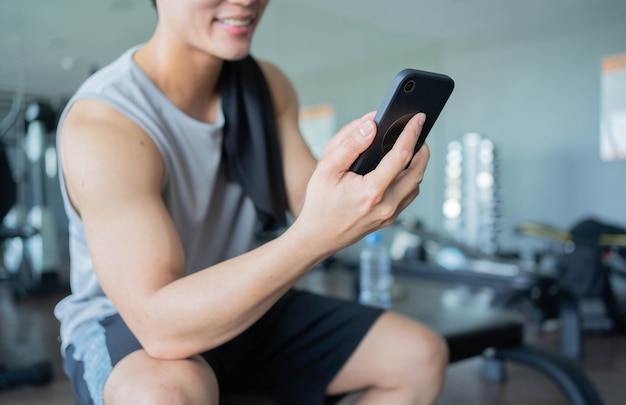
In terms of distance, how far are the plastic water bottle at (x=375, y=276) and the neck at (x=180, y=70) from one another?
164 centimetres

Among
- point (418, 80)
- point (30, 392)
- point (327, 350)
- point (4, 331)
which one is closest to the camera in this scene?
point (418, 80)

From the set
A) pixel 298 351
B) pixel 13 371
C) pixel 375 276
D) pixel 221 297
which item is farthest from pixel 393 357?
pixel 375 276

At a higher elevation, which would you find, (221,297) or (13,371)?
(221,297)

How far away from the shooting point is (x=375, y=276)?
3055 millimetres

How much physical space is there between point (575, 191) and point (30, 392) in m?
4.37

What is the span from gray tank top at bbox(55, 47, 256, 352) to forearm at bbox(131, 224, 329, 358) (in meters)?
0.22

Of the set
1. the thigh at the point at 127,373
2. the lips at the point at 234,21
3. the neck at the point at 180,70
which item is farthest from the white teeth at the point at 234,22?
the thigh at the point at 127,373

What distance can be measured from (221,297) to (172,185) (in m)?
0.28

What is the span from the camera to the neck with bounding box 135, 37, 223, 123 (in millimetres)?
909

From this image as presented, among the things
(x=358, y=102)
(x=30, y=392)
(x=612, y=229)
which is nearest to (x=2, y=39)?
(x=30, y=392)

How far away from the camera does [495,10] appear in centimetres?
464

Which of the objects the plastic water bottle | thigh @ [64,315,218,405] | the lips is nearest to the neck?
the lips

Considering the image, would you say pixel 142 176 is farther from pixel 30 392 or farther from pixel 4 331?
pixel 4 331

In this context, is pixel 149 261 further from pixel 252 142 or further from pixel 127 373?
pixel 252 142
